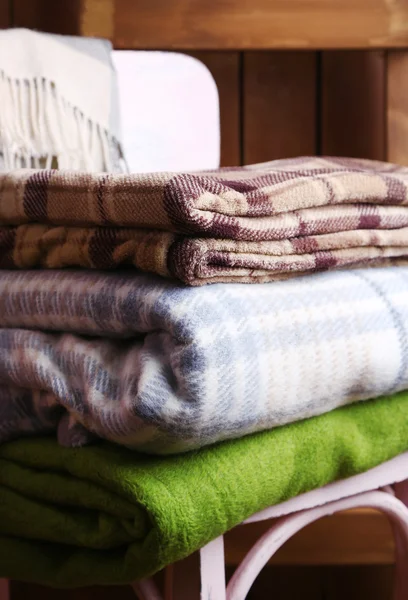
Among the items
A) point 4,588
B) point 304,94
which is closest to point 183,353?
point 4,588

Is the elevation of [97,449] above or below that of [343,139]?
below

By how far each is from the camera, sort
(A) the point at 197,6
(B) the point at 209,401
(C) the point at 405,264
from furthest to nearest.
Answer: (A) the point at 197,6 < (C) the point at 405,264 < (B) the point at 209,401

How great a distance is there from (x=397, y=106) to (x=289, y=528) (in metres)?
0.69

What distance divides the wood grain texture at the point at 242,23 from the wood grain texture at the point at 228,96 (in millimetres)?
108

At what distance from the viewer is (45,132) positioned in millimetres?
834

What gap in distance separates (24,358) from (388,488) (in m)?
0.36

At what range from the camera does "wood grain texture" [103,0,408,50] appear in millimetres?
1038

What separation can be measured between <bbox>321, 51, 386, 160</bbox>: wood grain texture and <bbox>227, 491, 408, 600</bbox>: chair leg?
2.11 feet

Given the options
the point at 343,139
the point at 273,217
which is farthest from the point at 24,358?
the point at 343,139

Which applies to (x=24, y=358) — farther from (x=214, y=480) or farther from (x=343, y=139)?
(x=343, y=139)

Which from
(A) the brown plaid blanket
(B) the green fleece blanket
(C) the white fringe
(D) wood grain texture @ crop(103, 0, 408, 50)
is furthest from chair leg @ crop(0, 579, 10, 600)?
(D) wood grain texture @ crop(103, 0, 408, 50)

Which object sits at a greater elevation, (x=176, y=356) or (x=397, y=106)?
(x=397, y=106)

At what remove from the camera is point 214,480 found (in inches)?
18.1

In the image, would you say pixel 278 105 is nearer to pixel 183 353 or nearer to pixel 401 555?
pixel 401 555
